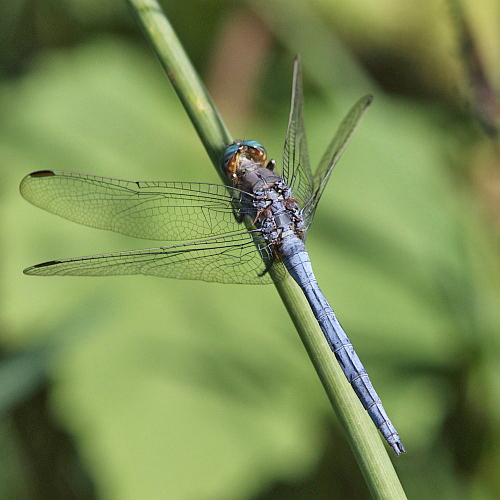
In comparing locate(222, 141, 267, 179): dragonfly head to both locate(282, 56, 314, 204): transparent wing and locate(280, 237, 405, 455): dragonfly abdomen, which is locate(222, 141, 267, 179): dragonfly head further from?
locate(280, 237, 405, 455): dragonfly abdomen

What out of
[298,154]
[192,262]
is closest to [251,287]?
[298,154]

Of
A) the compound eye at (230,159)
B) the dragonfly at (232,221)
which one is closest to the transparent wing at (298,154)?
the dragonfly at (232,221)

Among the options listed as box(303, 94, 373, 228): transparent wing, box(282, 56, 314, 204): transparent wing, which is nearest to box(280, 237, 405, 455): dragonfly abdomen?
box(303, 94, 373, 228): transparent wing

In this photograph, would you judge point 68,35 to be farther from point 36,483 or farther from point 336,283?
point 36,483

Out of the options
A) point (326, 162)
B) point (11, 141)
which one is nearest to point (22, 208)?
point (11, 141)

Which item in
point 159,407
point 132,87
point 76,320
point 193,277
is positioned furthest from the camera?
point 132,87

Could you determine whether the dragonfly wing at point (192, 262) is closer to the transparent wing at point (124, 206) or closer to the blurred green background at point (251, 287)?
the transparent wing at point (124, 206)
